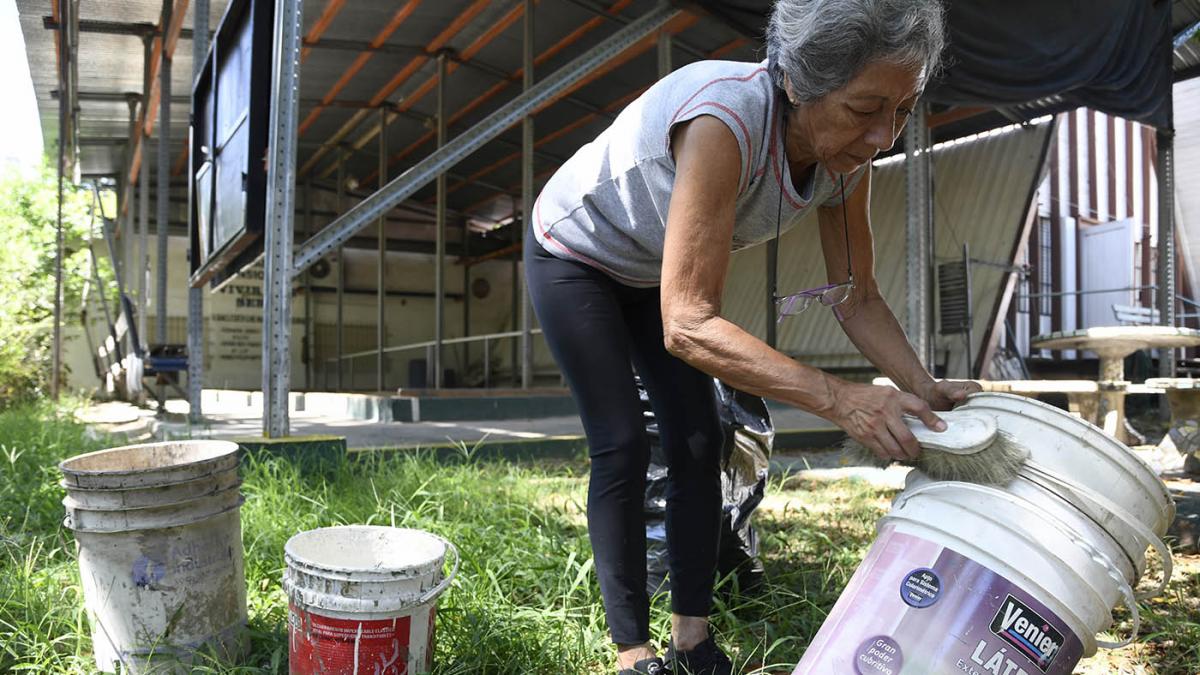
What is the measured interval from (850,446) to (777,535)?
124cm

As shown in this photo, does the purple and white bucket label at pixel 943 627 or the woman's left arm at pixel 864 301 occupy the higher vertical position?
the woman's left arm at pixel 864 301

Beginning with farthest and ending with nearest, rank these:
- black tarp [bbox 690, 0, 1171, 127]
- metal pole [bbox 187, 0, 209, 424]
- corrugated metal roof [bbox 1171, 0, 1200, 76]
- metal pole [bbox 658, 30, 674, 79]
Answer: corrugated metal roof [bbox 1171, 0, 1200, 76], metal pole [bbox 658, 30, 674, 79], metal pole [bbox 187, 0, 209, 424], black tarp [bbox 690, 0, 1171, 127]

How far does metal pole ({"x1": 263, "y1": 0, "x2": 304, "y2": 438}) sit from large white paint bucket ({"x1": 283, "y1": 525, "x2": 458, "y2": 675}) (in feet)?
6.44

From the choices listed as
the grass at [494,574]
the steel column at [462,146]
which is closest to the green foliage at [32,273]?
the steel column at [462,146]

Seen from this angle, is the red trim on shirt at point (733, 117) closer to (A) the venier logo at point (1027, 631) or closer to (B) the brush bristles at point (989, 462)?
(B) the brush bristles at point (989, 462)

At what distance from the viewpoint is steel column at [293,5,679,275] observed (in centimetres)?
347

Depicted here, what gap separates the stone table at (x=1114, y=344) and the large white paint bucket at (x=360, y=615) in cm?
446

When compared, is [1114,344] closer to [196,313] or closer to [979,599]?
[979,599]

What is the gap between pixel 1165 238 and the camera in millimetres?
7602

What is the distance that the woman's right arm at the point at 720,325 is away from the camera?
1.11 meters

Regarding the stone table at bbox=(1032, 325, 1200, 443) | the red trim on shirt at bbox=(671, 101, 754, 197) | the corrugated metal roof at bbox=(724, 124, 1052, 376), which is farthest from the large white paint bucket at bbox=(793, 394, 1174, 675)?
the corrugated metal roof at bbox=(724, 124, 1052, 376)

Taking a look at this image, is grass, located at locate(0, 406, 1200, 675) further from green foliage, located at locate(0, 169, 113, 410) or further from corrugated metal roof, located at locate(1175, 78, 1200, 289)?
corrugated metal roof, located at locate(1175, 78, 1200, 289)

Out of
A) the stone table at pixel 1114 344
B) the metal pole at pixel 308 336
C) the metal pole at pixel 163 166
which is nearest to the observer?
the stone table at pixel 1114 344

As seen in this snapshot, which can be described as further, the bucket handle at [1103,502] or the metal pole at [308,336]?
the metal pole at [308,336]
